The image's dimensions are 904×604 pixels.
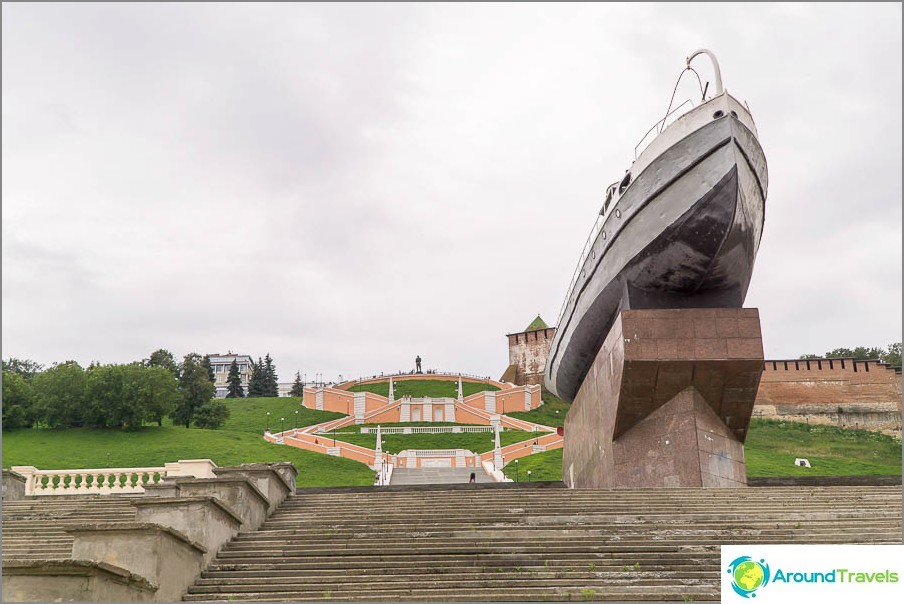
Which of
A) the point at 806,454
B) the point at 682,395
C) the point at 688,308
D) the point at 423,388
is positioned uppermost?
the point at 423,388

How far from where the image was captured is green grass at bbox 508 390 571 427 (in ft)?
176

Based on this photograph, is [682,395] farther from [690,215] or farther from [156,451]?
[156,451]

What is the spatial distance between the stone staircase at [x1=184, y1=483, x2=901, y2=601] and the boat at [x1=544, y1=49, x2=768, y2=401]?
9.79 feet

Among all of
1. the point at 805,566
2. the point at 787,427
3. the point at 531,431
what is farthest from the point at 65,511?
the point at 787,427

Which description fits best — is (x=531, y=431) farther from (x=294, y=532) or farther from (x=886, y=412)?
(x=294, y=532)

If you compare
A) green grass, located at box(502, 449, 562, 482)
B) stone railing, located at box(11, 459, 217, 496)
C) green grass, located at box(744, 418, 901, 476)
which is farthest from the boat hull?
green grass, located at box(744, 418, 901, 476)

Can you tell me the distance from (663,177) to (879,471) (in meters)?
25.3

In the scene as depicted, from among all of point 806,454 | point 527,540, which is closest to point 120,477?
point 527,540

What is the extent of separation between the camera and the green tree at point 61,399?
39.1m

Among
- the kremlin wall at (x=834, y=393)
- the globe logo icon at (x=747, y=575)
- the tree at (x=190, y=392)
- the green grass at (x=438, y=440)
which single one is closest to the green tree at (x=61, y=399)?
the tree at (x=190, y=392)

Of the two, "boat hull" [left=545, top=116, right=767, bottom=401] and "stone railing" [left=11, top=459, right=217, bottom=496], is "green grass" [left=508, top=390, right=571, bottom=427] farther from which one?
"boat hull" [left=545, top=116, right=767, bottom=401]

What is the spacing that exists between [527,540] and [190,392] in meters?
42.7

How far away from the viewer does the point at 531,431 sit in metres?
45.7

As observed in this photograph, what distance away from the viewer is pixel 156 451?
3300 centimetres
